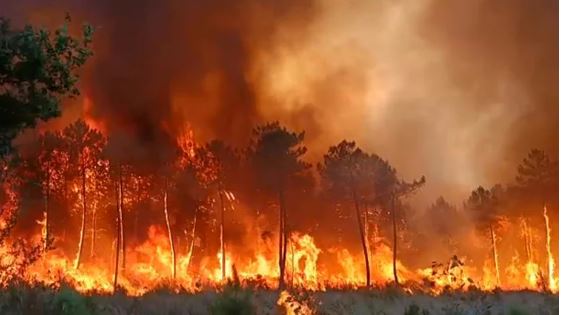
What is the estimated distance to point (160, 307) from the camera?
1280 cm

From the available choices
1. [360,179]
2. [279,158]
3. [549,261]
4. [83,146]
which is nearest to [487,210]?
[549,261]

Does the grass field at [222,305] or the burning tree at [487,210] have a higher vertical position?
the burning tree at [487,210]

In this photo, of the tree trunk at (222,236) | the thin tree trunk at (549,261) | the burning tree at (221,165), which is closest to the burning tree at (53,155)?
the burning tree at (221,165)

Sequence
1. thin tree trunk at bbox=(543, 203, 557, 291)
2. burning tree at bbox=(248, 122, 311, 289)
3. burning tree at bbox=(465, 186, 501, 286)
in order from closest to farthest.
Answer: thin tree trunk at bbox=(543, 203, 557, 291)
burning tree at bbox=(248, 122, 311, 289)
burning tree at bbox=(465, 186, 501, 286)

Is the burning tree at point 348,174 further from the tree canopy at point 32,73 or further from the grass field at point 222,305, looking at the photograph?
the tree canopy at point 32,73

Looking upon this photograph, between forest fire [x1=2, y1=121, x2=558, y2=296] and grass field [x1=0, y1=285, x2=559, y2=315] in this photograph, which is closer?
grass field [x1=0, y1=285, x2=559, y2=315]

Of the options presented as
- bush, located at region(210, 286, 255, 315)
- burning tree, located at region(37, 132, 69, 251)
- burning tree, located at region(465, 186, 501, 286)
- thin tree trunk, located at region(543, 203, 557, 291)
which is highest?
burning tree, located at region(37, 132, 69, 251)

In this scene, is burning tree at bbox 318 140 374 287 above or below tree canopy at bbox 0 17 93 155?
above

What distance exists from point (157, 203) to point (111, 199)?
3362 millimetres

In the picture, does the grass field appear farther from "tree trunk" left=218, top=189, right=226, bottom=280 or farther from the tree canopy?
"tree trunk" left=218, top=189, right=226, bottom=280

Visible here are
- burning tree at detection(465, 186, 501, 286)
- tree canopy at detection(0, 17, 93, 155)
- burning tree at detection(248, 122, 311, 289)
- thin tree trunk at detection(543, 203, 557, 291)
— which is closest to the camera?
tree canopy at detection(0, 17, 93, 155)

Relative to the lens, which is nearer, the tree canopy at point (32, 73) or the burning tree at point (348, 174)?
the tree canopy at point (32, 73)

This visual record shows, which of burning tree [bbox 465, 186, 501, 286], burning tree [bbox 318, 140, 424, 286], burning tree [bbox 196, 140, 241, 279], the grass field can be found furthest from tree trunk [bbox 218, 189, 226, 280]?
the grass field

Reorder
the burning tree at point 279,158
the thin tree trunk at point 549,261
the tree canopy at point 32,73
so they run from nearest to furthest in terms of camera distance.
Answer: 1. the tree canopy at point 32,73
2. the thin tree trunk at point 549,261
3. the burning tree at point 279,158
